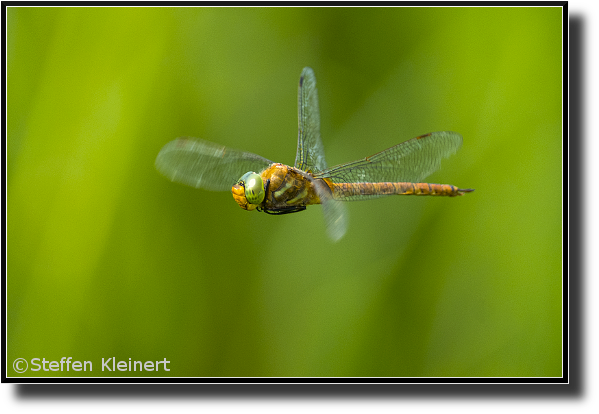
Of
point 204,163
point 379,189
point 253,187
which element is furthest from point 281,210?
point 379,189

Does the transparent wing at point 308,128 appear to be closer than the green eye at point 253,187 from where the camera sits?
No

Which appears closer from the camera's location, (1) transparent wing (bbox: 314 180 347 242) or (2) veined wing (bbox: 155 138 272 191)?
(1) transparent wing (bbox: 314 180 347 242)

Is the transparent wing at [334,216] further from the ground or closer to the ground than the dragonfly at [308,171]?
closer to the ground

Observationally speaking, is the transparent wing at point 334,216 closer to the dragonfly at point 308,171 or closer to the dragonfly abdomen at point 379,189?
the dragonfly at point 308,171

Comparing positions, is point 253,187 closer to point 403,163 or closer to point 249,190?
point 249,190

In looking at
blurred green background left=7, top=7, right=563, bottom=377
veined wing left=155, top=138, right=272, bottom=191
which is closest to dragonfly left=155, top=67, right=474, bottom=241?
veined wing left=155, top=138, right=272, bottom=191

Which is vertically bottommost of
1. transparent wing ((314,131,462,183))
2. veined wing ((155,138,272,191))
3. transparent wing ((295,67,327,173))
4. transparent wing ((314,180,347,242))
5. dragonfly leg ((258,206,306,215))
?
transparent wing ((314,180,347,242))

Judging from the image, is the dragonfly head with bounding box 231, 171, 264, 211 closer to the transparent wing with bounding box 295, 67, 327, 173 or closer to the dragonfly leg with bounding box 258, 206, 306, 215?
the dragonfly leg with bounding box 258, 206, 306, 215

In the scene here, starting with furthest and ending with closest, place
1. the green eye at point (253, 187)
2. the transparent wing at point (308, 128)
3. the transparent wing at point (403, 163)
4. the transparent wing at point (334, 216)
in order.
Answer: the transparent wing at point (308, 128), the transparent wing at point (403, 163), the green eye at point (253, 187), the transparent wing at point (334, 216)

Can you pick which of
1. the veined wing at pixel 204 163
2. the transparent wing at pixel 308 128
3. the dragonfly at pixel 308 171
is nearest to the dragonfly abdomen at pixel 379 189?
the dragonfly at pixel 308 171
